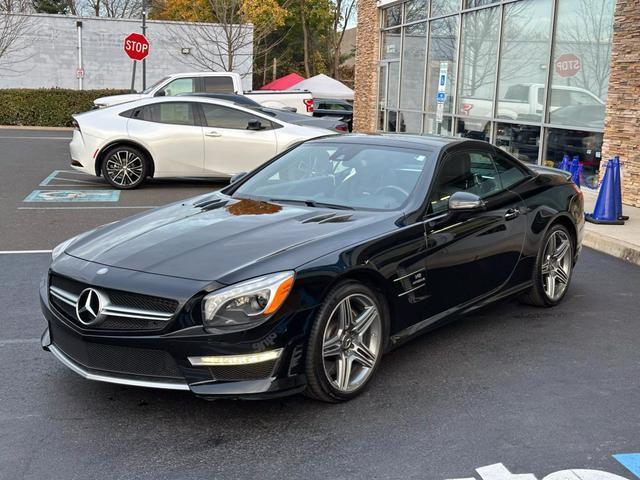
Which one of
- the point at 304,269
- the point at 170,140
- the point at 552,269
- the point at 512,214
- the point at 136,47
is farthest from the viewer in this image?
the point at 136,47

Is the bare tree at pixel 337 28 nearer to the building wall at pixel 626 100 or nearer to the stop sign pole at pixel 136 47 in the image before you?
the stop sign pole at pixel 136 47

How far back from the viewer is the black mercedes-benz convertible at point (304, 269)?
143 inches

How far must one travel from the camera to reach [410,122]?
2042 cm

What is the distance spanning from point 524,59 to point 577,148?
8.06ft

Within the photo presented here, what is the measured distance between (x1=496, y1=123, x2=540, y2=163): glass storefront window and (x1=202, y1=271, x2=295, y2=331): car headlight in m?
10.8

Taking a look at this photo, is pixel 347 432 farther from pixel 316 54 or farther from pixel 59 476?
pixel 316 54

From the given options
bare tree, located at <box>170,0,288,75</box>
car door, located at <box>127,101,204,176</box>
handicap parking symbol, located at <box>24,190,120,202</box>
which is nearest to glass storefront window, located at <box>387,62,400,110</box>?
car door, located at <box>127,101,204,176</box>

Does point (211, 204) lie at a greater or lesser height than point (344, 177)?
lesser

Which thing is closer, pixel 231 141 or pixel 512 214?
pixel 512 214

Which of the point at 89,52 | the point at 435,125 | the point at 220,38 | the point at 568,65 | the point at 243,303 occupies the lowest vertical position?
the point at 243,303

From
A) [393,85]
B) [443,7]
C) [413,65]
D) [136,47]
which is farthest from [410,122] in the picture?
[136,47]

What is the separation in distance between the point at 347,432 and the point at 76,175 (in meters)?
11.7

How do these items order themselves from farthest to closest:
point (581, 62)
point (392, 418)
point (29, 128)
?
point (29, 128), point (581, 62), point (392, 418)

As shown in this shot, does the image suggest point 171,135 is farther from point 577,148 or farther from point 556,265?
point 556,265
